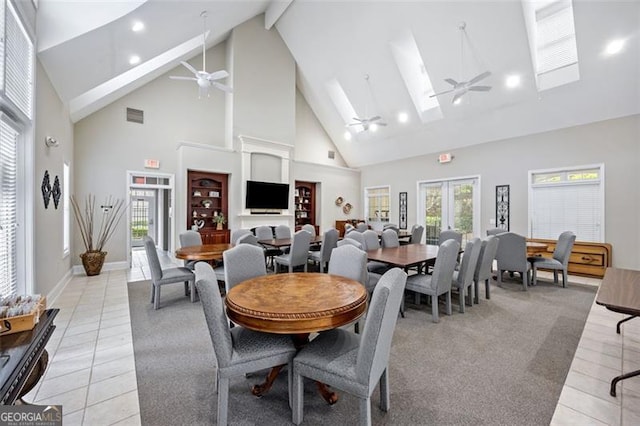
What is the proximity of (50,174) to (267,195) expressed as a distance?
4.49 m

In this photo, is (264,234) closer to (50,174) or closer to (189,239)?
(189,239)

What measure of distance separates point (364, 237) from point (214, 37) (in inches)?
242

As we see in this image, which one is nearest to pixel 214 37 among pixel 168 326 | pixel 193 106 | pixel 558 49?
pixel 193 106

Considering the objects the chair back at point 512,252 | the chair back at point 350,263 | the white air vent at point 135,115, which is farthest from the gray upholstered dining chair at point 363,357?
the white air vent at point 135,115

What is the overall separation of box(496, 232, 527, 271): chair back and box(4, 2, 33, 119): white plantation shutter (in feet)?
20.6

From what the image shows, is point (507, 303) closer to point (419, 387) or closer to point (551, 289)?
point (551, 289)

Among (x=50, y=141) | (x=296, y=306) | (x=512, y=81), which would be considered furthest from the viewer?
(x=512, y=81)

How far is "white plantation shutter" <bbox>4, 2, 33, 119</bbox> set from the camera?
2.49m

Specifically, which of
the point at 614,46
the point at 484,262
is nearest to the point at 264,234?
the point at 484,262

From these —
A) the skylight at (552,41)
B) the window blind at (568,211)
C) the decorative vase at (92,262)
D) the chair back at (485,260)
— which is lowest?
the decorative vase at (92,262)

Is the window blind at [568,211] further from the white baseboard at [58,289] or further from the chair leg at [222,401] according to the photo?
the white baseboard at [58,289]

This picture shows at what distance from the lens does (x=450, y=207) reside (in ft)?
25.7

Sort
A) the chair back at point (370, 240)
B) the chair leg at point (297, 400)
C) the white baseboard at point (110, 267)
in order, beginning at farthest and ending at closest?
the white baseboard at point (110, 267) < the chair back at point (370, 240) < the chair leg at point (297, 400)

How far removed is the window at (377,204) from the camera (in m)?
9.55
